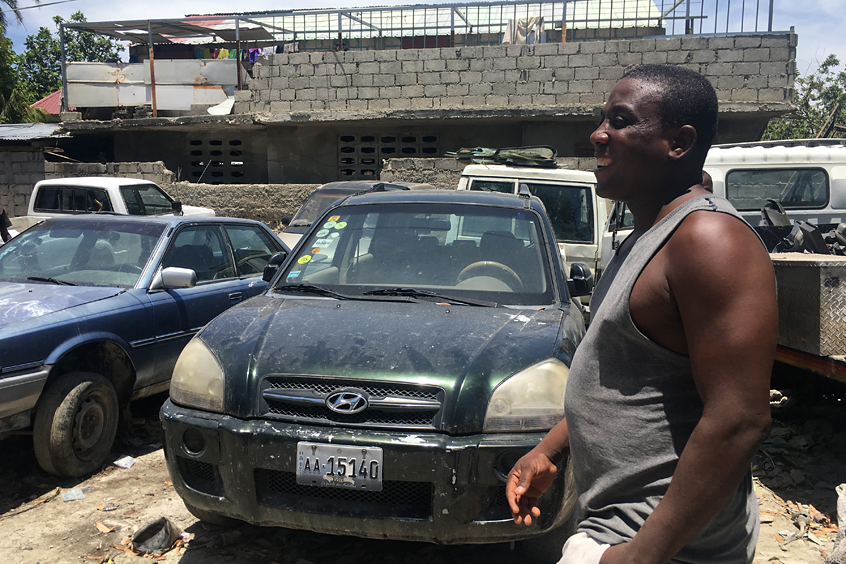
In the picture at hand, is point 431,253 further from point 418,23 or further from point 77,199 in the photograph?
point 418,23

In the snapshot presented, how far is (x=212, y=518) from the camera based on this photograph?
10.8 ft

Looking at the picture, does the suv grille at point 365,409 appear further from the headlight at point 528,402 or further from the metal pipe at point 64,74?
the metal pipe at point 64,74

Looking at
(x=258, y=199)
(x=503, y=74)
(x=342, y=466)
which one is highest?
(x=503, y=74)

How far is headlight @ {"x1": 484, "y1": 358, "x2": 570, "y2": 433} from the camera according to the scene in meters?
2.71

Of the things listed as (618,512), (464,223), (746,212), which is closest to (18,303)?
(464,223)

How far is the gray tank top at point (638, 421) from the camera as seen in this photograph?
1.28 metres


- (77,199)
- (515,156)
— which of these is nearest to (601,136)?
(515,156)

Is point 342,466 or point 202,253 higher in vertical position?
point 202,253

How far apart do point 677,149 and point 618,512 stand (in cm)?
74

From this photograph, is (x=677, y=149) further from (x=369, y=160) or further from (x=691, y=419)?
(x=369, y=160)

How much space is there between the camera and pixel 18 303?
4.00 metres

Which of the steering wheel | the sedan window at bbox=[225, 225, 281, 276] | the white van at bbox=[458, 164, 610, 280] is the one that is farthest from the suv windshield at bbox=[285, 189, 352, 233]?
the steering wheel

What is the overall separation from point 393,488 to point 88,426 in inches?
96.8

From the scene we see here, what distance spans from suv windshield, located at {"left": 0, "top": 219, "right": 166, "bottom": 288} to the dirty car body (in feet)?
6.02
